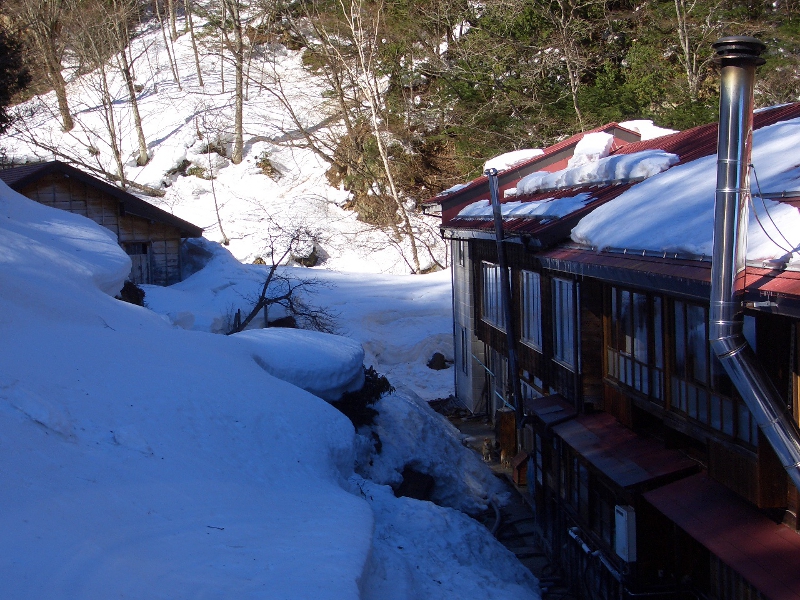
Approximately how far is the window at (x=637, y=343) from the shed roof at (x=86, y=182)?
18351 millimetres

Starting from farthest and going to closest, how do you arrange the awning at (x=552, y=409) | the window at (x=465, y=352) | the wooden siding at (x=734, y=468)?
the window at (x=465, y=352)
the awning at (x=552, y=409)
the wooden siding at (x=734, y=468)

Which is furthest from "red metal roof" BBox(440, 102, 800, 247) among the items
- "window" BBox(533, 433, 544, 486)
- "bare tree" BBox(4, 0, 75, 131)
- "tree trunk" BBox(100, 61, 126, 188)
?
"bare tree" BBox(4, 0, 75, 131)

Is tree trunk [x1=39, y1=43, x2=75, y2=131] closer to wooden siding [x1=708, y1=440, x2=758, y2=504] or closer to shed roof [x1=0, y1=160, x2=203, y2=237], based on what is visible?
shed roof [x1=0, y1=160, x2=203, y2=237]

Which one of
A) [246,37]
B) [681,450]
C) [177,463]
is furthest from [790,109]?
[246,37]

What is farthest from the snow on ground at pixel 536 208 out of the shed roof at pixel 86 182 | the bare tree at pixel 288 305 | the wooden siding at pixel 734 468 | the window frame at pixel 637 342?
the shed roof at pixel 86 182

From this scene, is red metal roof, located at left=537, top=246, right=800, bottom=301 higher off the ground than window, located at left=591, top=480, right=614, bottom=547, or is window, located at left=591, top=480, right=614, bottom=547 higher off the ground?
red metal roof, located at left=537, top=246, right=800, bottom=301

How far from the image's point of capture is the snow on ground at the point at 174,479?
5.48m

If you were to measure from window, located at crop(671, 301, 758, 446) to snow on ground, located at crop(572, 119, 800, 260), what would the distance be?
833mm

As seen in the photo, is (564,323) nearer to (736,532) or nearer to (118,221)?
(736,532)

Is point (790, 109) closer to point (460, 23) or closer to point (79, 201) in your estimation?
point (79, 201)

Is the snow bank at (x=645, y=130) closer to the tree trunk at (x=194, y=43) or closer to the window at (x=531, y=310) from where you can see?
the window at (x=531, y=310)

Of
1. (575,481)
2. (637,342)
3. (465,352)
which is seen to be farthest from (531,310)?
(465,352)

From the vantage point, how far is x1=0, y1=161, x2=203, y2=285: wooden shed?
74.2ft

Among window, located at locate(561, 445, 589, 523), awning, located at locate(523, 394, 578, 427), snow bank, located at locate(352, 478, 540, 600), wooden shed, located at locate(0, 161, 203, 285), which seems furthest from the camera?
wooden shed, located at locate(0, 161, 203, 285)
